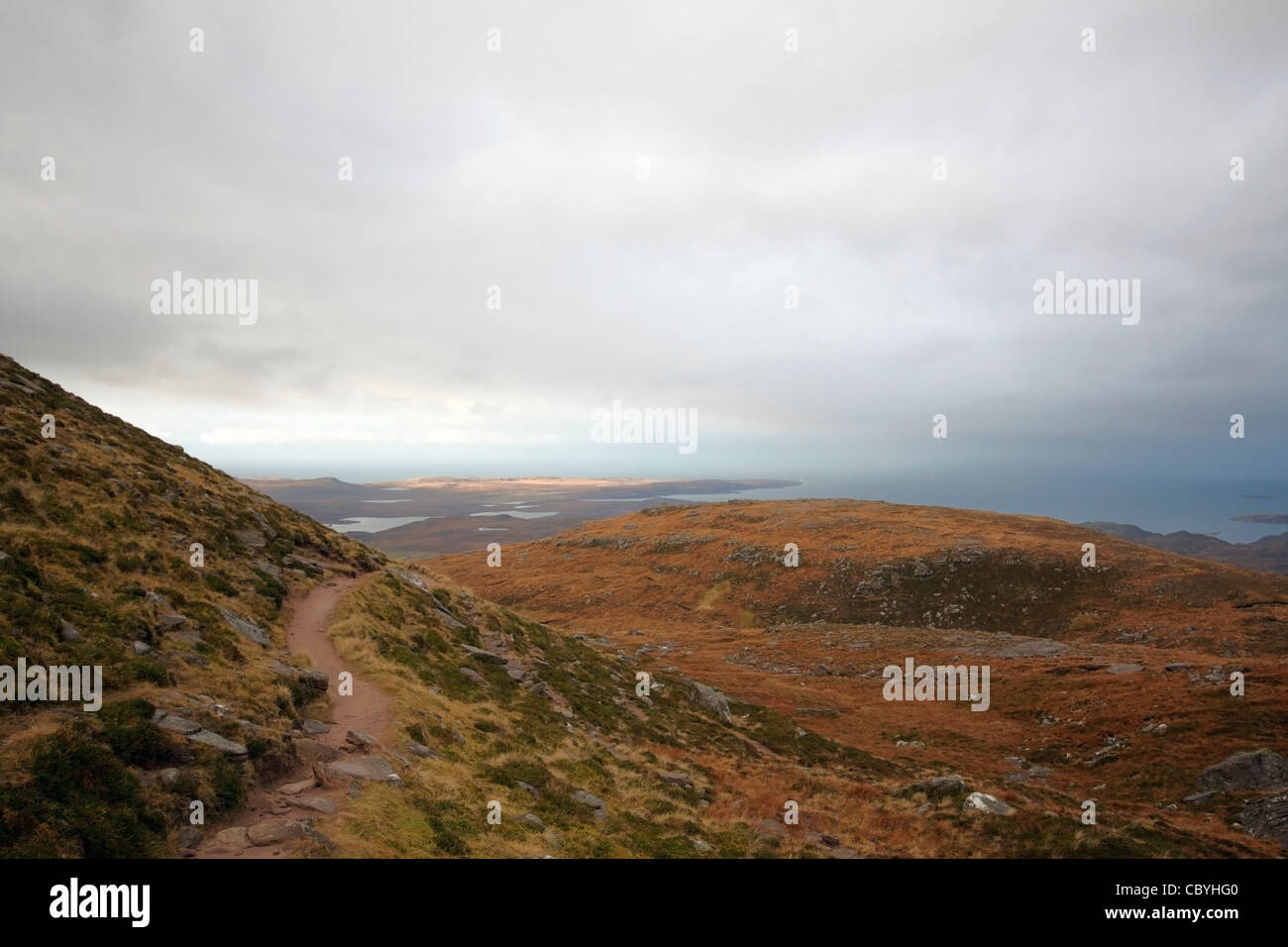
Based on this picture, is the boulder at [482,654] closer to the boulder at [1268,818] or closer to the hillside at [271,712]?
the hillside at [271,712]

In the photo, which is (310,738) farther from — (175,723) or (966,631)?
(966,631)

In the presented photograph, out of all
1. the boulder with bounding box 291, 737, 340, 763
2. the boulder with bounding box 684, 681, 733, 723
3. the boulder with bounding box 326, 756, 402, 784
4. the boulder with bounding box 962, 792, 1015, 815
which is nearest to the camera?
the boulder with bounding box 326, 756, 402, 784

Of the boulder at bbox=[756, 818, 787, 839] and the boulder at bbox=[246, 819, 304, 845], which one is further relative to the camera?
the boulder at bbox=[756, 818, 787, 839]

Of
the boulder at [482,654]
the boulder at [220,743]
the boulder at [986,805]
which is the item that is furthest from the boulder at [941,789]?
the boulder at [220,743]

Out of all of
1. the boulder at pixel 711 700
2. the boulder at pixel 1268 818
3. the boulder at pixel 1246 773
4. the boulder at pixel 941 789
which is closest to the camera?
the boulder at pixel 1268 818

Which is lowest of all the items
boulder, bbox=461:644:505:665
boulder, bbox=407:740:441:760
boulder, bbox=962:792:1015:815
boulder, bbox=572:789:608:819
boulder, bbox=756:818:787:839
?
boulder, bbox=962:792:1015:815

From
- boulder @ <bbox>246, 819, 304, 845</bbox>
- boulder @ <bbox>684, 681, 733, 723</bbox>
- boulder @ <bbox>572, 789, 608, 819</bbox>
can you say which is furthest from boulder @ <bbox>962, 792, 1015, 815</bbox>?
boulder @ <bbox>246, 819, 304, 845</bbox>

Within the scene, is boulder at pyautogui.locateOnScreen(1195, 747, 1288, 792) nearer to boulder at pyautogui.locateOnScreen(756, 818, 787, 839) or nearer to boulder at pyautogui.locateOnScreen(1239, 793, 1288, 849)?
boulder at pyautogui.locateOnScreen(1239, 793, 1288, 849)
